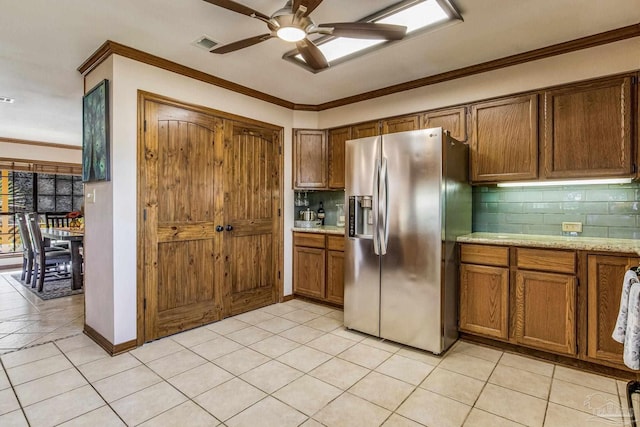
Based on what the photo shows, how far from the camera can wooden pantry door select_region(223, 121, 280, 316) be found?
11.5 feet

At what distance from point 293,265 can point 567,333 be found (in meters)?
2.82

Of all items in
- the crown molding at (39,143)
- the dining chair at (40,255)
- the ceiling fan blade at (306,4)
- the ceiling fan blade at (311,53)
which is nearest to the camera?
the ceiling fan blade at (306,4)

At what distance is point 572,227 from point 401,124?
184 cm

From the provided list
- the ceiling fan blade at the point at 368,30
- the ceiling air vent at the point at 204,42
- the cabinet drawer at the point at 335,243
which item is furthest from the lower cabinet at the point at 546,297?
the ceiling air vent at the point at 204,42

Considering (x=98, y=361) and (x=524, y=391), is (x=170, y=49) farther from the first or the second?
(x=524, y=391)

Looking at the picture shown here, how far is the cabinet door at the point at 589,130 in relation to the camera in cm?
244

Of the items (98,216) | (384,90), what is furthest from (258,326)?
(384,90)

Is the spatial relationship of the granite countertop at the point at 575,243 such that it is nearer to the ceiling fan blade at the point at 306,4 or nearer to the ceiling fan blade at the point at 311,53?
the ceiling fan blade at the point at 311,53

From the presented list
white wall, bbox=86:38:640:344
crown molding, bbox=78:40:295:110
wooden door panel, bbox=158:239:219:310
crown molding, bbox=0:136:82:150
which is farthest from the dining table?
crown molding, bbox=0:136:82:150

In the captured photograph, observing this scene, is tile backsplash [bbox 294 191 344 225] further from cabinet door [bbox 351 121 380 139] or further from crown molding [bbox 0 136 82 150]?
crown molding [bbox 0 136 82 150]

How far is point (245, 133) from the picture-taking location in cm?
366

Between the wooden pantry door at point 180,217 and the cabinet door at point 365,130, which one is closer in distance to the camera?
the wooden pantry door at point 180,217

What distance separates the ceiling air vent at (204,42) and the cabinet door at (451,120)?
2115 millimetres

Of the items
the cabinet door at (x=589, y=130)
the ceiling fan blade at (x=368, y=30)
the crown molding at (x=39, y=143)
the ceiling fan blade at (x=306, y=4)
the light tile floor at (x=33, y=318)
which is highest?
the crown molding at (x=39, y=143)
